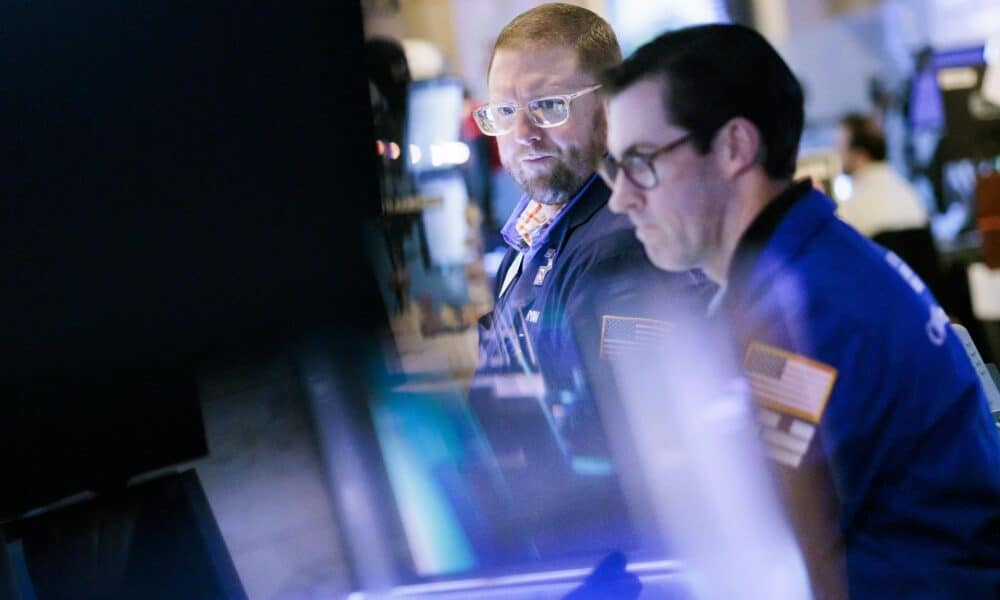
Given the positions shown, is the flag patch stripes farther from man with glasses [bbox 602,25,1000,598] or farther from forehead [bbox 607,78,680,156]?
forehead [bbox 607,78,680,156]

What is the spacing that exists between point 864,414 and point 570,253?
0.43 metres

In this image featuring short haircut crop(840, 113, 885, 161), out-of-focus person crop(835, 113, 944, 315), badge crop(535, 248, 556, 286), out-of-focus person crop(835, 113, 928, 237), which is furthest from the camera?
short haircut crop(840, 113, 885, 161)

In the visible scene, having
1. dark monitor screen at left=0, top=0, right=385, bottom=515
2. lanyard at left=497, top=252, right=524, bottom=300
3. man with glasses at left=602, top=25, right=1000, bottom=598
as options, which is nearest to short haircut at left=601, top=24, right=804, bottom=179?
man with glasses at left=602, top=25, right=1000, bottom=598

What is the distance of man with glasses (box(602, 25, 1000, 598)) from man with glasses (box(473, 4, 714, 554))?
135 millimetres

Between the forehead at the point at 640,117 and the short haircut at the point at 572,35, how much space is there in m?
0.15

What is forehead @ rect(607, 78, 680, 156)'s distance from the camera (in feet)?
3.67

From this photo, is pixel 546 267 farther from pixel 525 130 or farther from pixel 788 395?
pixel 788 395

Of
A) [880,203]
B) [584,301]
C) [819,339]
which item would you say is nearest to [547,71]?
[584,301]

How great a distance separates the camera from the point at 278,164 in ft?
4.65

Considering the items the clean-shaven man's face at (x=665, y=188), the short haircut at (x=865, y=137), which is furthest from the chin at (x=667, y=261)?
the short haircut at (x=865, y=137)

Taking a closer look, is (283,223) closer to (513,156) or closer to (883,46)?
(513,156)

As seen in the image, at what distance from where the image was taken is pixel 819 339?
106 cm

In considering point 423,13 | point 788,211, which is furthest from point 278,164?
point 423,13

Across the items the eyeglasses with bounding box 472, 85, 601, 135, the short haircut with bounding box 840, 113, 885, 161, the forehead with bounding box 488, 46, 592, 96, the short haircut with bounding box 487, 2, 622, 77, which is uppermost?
the short haircut with bounding box 487, 2, 622, 77
